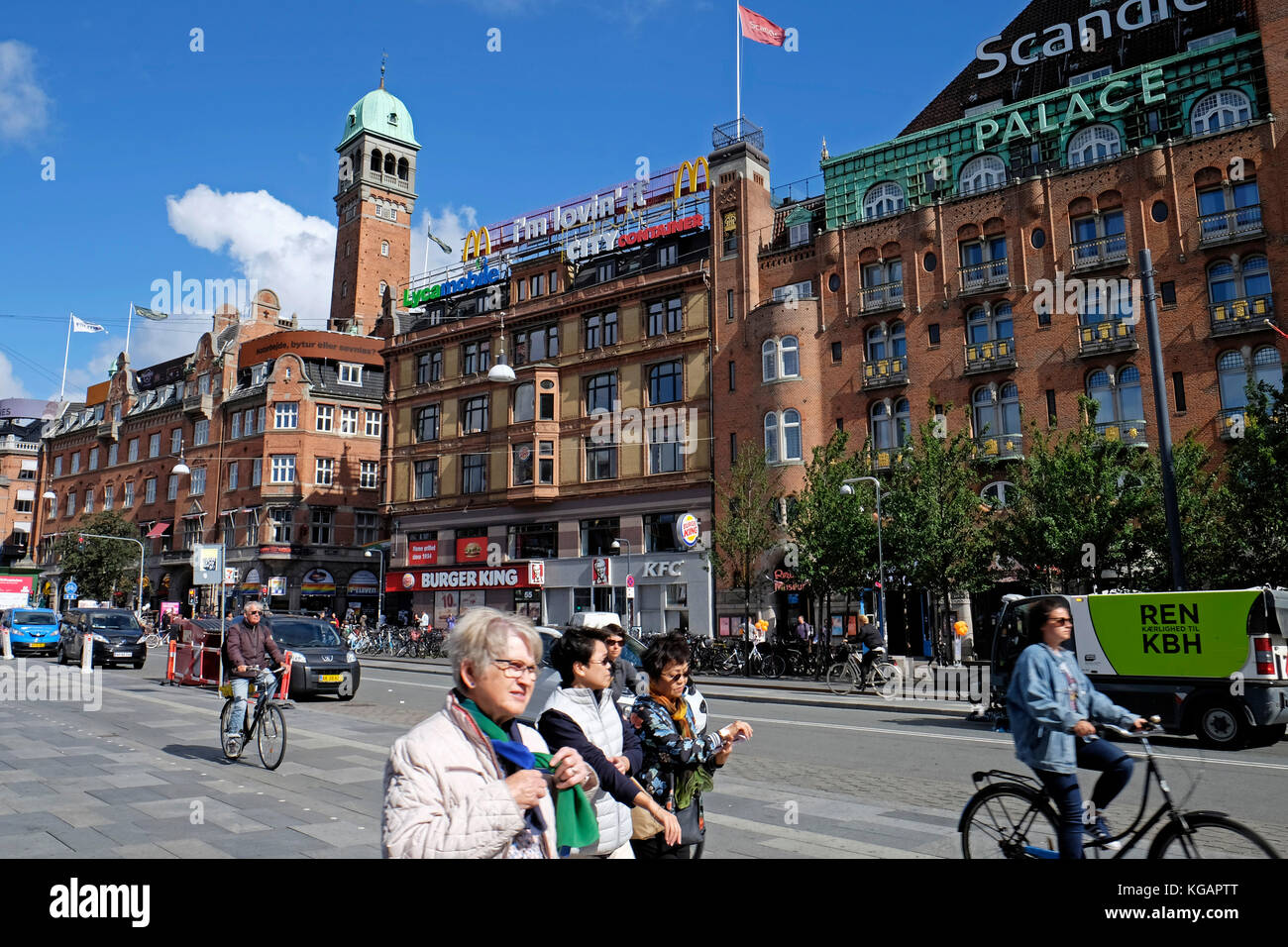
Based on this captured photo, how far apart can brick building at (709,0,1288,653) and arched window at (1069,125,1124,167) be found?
8 cm

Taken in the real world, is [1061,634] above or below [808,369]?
below

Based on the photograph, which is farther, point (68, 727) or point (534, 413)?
point (534, 413)

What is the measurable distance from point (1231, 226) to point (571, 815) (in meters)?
33.3

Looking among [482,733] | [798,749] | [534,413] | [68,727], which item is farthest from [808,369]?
[482,733]

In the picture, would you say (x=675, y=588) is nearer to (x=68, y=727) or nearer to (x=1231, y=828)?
(x=68, y=727)

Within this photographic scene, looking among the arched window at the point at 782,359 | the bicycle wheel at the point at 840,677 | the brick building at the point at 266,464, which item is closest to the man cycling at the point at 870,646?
the bicycle wheel at the point at 840,677

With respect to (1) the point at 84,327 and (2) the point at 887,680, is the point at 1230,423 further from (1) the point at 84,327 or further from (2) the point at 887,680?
(1) the point at 84,327

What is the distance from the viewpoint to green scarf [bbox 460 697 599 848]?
116 inches

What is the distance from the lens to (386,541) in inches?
2026

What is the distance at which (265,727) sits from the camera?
417 inches

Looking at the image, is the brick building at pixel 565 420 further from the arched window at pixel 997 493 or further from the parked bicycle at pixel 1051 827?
the parked bicycle at pixel 1051 827

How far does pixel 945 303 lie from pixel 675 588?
50.7ft

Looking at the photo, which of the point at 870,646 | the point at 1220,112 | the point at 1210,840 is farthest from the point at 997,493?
the point at 1210,840
